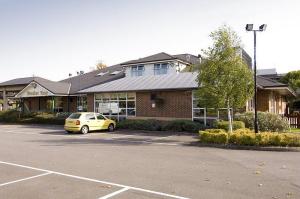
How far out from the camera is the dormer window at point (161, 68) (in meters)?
36.8

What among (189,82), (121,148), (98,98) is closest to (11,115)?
(98,98)

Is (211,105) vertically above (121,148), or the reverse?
(211,105)

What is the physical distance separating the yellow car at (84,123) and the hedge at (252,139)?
945cm

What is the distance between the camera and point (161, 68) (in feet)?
122

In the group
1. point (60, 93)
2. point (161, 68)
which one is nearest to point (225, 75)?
point (161, 68)

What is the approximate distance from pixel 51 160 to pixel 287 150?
9.32 metres

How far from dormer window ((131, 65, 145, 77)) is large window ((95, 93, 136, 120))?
7.82 m

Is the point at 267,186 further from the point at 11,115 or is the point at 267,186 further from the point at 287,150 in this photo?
the point at 11,115

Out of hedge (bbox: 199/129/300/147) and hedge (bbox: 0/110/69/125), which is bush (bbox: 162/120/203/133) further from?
hedge (bbox: 0/110/69/125)

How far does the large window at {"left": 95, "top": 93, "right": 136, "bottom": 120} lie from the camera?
97.1ft

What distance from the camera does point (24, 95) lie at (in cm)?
3919

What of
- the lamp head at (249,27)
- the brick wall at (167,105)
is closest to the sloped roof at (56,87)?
the brick wall at (167,105)

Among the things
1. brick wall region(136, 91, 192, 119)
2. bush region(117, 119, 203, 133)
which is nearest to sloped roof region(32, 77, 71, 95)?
brick wall region(136, 91, 192, 119)

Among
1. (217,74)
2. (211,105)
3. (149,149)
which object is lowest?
(149,149)
